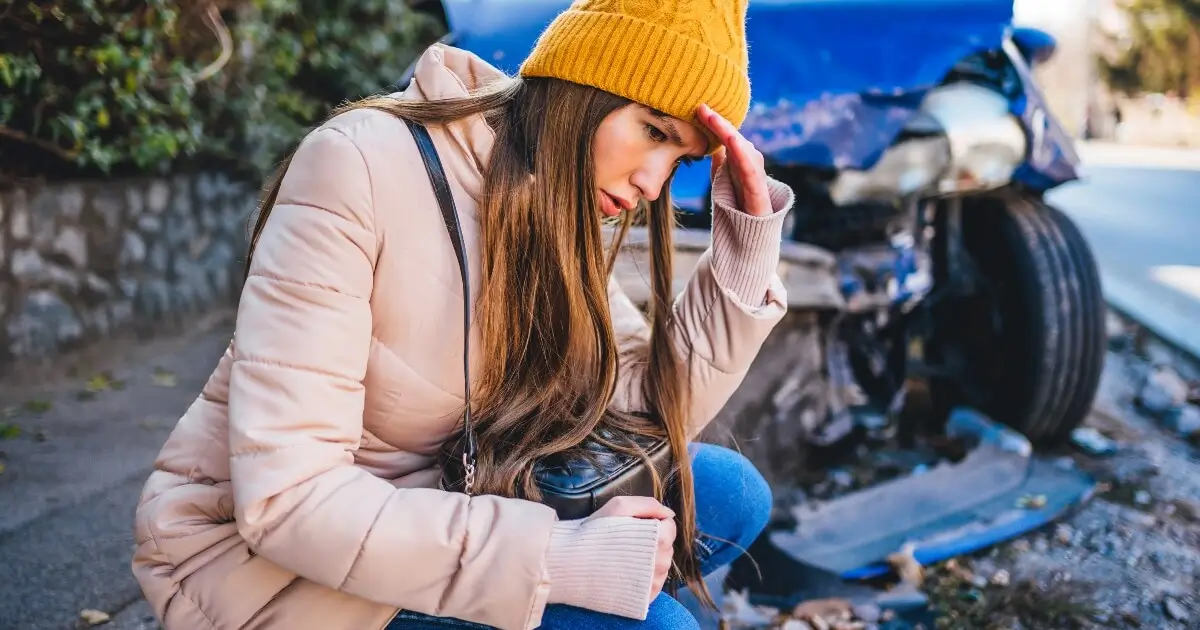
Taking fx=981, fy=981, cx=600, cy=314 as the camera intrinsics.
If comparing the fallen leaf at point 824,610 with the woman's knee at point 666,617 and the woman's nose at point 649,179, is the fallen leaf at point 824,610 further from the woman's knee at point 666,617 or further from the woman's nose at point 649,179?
the woman's nose at point 649,179

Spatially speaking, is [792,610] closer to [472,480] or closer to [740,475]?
[740,475]

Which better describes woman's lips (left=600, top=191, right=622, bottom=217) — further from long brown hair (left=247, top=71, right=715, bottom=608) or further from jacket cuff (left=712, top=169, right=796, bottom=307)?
jacket cuff (left=712, top=169, right=796, bottom=307)

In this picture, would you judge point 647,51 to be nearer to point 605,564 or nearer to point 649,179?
point 649,179

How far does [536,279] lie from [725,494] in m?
0.66

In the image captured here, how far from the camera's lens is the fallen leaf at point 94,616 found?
217cm

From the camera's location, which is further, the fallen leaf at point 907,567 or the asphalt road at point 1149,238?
the asphalt road at point 1149,238

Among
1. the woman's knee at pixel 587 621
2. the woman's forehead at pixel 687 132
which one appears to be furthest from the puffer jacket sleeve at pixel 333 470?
the woman's forehead at pixel 687 132

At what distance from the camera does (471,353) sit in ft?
5.26

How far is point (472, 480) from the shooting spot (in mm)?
1517

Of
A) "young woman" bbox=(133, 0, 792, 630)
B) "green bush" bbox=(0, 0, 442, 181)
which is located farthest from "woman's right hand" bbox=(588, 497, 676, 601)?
"green bush" bbox=(0, 0, 442, 181)

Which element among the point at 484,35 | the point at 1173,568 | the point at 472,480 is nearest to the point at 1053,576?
the point at 1173,568

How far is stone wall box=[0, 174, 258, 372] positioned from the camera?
12.6 ft

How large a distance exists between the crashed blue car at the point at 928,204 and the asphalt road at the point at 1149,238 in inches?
14.8

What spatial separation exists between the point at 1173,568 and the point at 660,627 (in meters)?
2.07
